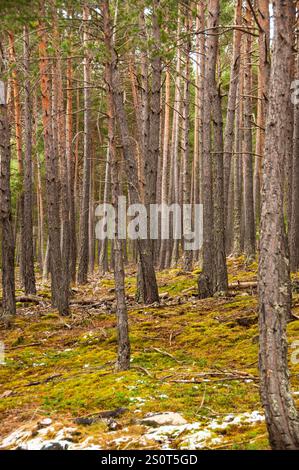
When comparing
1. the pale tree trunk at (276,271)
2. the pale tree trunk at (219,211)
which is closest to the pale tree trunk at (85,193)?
the pale tree trunk at (219,211)

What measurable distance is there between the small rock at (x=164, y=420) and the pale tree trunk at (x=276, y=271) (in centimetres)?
123

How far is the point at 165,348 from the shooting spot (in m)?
8.79

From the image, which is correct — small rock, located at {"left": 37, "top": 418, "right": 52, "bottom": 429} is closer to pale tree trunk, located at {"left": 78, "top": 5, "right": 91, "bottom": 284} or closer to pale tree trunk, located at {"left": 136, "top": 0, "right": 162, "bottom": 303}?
pale tree trunk, located at {"left": 136, "top": 0, "right": 162, "bottom": 303}

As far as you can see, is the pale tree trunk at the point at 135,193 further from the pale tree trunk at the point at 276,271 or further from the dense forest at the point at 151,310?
the pale tree trunk at the point at 276,271

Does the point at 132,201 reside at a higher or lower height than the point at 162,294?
higher

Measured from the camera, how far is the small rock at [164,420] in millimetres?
5070

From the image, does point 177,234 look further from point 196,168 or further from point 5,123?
point 5,123

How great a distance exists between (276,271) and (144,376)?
3.45m

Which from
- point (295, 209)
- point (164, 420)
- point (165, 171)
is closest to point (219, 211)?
point (295, 209)

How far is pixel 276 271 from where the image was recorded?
4102mm

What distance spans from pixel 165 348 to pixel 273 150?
5.36 m

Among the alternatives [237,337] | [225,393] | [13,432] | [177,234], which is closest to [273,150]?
[225,393]

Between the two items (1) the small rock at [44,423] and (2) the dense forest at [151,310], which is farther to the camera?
(1) the small rock at [44,423]

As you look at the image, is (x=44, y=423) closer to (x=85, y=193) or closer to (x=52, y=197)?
(x=52, y=197)
